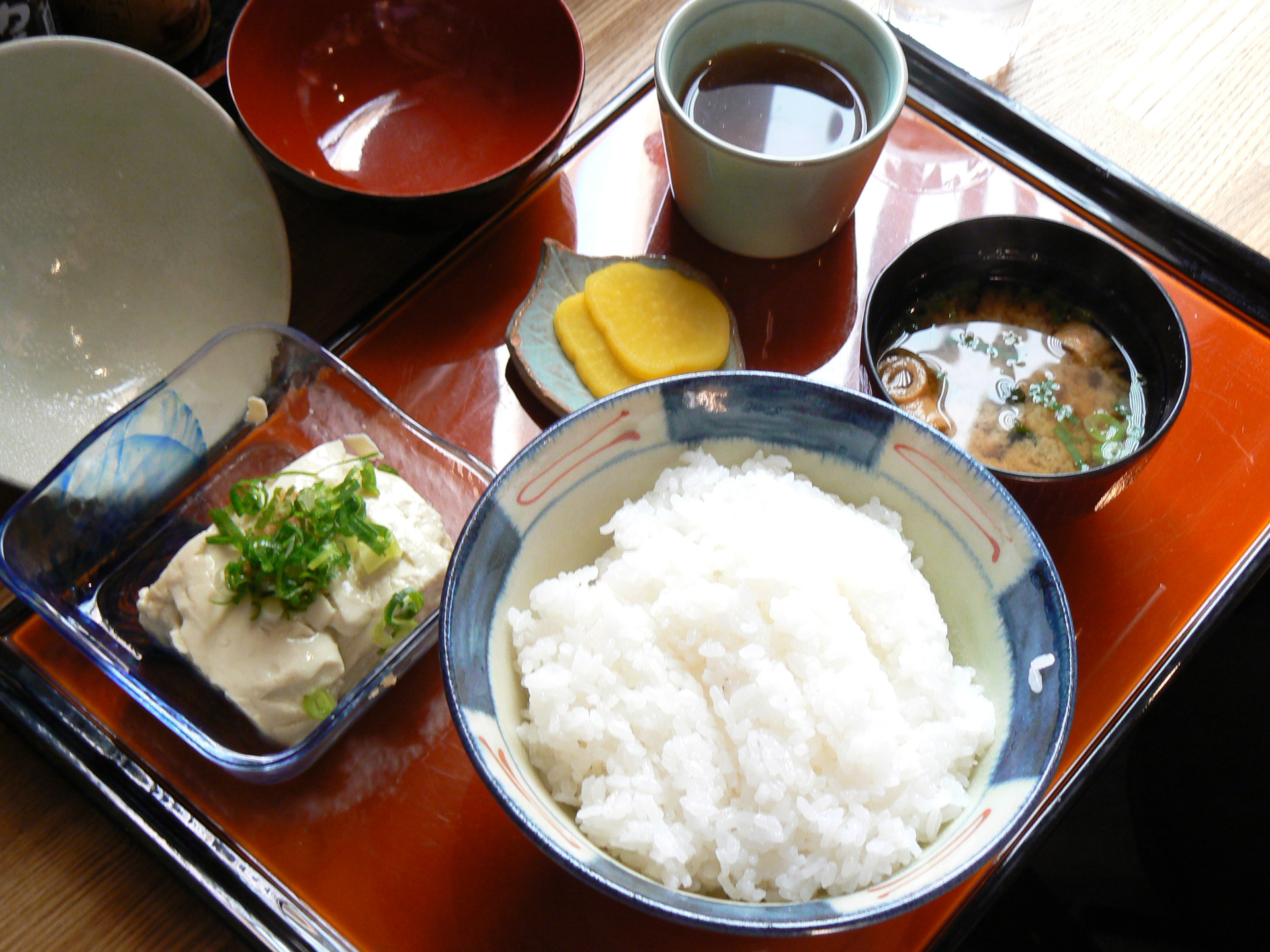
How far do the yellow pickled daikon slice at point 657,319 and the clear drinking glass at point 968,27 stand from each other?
3.02 feet

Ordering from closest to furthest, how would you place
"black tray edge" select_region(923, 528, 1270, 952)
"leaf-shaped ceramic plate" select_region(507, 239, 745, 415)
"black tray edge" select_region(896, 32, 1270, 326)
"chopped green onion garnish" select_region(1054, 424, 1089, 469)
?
"black tray edge" select_region(923, 528, 1270, 952) → "chopped green onion garnish" select_region(1054, 424, 1089, 469) → "leaf-shaped ceramic plate" select_region(507, 239, 745, 415) → "black tray edge" select_region(896, 32, 1270, 326)

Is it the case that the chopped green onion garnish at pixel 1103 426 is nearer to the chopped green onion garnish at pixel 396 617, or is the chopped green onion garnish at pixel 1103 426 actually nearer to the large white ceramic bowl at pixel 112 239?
the chopped green onion garnish at pixel 396 617

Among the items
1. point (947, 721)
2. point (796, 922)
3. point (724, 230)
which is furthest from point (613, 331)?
point (796, 922)

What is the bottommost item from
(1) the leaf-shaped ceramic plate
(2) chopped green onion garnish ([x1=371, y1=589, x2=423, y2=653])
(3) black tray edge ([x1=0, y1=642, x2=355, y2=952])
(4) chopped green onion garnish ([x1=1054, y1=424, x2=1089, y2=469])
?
(3) black tray edge ([x1=0, y1=642, x2=355, y2=952])

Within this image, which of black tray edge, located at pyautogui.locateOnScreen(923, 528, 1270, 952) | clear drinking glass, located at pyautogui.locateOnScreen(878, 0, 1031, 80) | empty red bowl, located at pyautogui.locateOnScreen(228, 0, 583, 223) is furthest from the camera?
clear drinking glass, located at pyautogui.locateOnScreen(878, 0, 1031, 80)

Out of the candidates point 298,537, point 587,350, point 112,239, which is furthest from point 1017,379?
point 112,239

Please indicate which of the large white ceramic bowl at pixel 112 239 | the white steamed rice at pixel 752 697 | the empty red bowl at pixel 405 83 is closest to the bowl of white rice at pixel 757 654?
the white steamed rice at pixel 752 697

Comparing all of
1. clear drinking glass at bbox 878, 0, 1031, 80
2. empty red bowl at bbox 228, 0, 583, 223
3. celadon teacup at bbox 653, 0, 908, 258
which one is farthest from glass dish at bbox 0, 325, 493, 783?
clear drinking glass at bbox 878, 0, 1031, 80

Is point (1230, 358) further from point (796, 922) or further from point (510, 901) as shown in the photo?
point (510, 901)

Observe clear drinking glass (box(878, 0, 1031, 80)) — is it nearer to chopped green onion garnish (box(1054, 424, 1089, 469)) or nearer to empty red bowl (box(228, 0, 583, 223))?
empty red bowl (box(228, 0, 583, 223))

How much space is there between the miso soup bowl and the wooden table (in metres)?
0.52

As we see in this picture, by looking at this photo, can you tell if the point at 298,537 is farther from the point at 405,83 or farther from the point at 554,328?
the point at 405,83

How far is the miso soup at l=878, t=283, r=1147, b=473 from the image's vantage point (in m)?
1.70

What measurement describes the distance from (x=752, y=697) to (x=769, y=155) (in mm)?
1066
